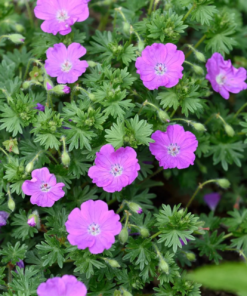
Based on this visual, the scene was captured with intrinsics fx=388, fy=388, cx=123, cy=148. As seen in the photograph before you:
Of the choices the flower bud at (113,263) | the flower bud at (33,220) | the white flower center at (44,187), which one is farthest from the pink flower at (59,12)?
the flower bud at (113,263)

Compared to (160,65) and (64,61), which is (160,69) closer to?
(160,65)

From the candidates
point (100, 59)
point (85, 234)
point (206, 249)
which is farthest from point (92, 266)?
point (100, 59)

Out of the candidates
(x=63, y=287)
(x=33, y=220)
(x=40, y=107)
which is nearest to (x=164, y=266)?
(x=63, y=287)

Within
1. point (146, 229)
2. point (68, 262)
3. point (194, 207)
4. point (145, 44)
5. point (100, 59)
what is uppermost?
point (145, 44)

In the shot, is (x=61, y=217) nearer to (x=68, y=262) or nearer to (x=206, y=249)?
(x=68, y=262)

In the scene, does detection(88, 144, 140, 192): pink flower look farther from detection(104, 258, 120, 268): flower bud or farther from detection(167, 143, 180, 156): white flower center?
detection(104, 258, 120, 268): flower bud
